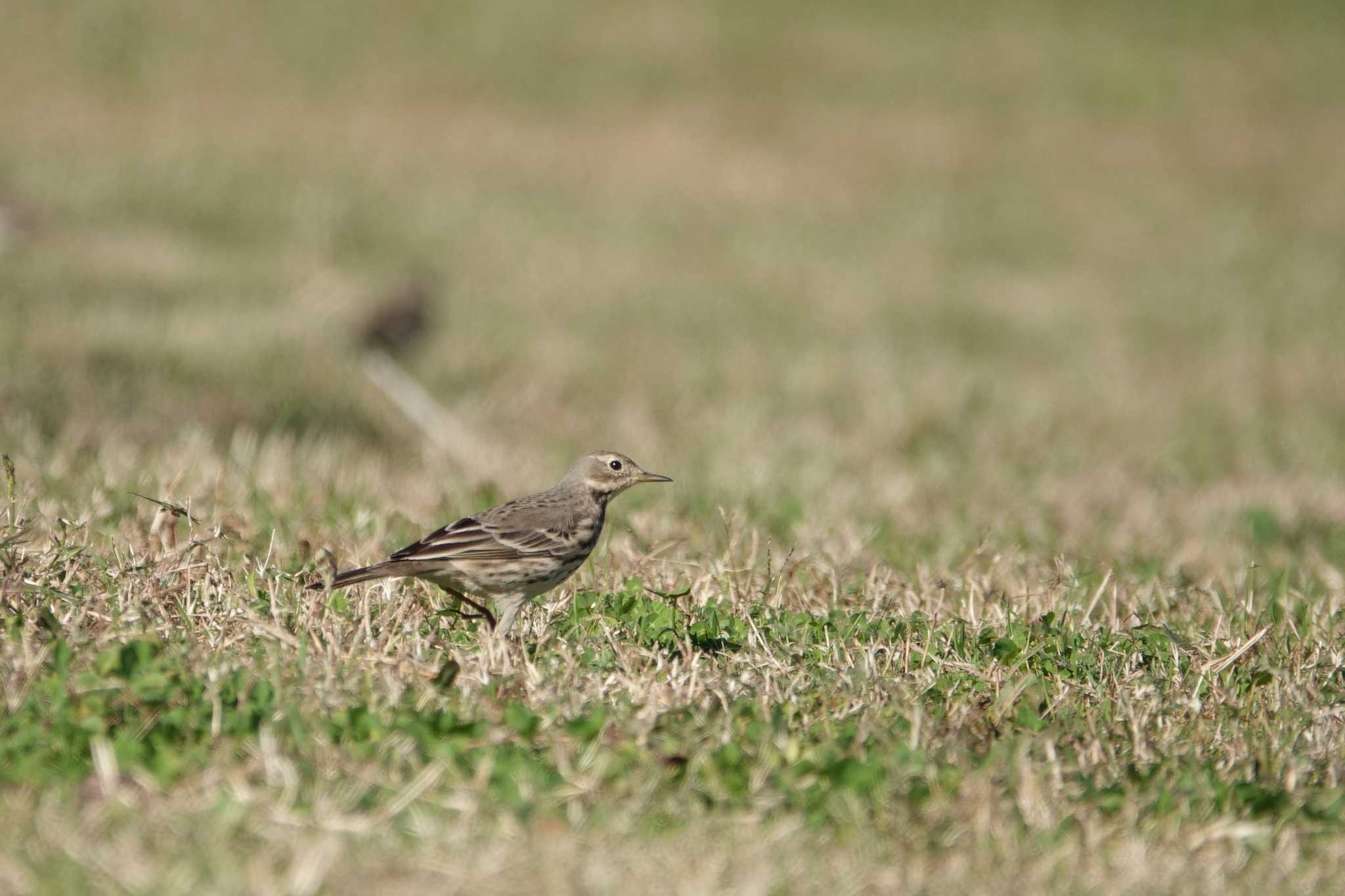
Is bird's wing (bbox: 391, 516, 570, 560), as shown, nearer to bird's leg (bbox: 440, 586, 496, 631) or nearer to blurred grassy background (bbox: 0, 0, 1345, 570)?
bird's leg (bbox: 440, 586, 496, 631)

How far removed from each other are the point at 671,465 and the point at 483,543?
526 centimetres

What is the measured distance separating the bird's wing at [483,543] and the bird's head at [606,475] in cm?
64

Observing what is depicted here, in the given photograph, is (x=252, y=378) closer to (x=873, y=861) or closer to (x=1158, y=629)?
(x=1158, y=629)

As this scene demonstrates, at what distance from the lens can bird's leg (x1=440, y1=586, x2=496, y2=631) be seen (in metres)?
5.62

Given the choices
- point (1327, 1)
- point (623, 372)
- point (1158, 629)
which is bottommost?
point (623, 372)

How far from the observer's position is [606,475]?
6.52 metres

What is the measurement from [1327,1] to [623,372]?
33619 millimetres

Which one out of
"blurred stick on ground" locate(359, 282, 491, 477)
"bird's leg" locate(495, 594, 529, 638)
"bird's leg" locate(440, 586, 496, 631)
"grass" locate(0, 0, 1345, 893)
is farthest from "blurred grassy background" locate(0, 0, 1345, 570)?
"bird's leg" locate(495, 594, 529, 638)

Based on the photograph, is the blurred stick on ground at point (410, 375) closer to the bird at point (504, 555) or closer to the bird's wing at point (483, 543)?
the bird at point (504, 555)

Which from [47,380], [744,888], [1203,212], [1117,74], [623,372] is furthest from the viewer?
[1117,74]

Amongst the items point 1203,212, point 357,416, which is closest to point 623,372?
point 357,416

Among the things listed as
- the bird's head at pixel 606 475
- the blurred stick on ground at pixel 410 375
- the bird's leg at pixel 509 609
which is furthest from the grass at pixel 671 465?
the bird's head at pixel 606 475

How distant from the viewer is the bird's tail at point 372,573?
17.3 ft

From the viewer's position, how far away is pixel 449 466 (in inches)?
395
